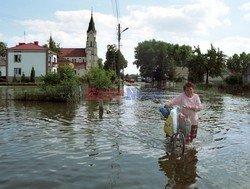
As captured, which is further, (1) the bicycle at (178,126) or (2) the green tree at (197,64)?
(2) the green tree at (197,64)

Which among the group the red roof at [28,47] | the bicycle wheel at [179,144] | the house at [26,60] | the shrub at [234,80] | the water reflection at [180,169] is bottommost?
the water reflection at [180,169]

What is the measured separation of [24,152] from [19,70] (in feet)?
188

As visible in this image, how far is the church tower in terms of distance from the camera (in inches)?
4040

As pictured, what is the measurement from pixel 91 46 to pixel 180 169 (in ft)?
328

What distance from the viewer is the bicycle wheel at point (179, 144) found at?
8250 mm

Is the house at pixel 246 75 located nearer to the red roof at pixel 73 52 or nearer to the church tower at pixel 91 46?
the church tower at pixel 91 46

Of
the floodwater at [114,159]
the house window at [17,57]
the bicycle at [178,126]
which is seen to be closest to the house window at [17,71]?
the house window at [17,57]

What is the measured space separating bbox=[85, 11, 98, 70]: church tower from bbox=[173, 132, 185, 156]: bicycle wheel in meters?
94.3

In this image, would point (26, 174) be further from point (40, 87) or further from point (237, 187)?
point (40, 87)

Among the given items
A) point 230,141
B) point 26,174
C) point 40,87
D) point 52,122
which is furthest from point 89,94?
point 26,174

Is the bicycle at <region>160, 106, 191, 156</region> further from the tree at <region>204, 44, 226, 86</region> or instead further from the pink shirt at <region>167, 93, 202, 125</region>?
the tree at <region>204, 44, 226, 86</region>

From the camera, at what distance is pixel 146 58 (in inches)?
3730

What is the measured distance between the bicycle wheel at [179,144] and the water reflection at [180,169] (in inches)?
7.0

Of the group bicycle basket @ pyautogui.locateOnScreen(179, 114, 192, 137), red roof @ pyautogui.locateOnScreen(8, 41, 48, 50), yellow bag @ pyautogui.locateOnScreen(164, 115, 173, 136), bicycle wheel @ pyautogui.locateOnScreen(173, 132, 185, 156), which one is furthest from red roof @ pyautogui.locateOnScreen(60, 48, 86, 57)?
bicycle basket @ pyautogui.locateOnScreen(179, 114, 192, 137)
